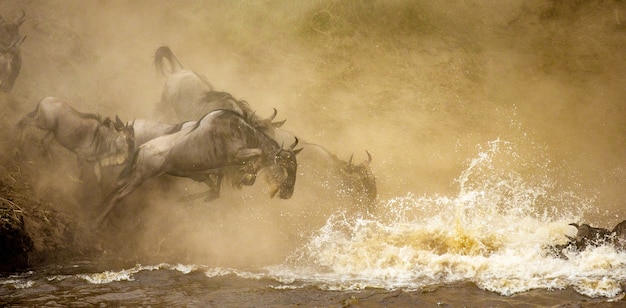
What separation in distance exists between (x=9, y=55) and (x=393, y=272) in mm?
6875

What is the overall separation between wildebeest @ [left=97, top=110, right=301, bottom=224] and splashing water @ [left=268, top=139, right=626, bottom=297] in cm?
144

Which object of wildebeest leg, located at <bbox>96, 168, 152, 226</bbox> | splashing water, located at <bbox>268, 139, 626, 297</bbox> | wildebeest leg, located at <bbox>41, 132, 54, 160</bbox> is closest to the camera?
splashing water, located at <bbox>268, 139, 626, 297</bbox>

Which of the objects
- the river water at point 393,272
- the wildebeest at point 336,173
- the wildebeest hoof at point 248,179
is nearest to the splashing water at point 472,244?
the river water at point 393,272

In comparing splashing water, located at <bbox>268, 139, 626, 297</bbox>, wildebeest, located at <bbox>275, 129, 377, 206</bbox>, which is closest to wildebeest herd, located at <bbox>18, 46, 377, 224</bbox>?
wildebeest, located at <bbox>275, 129, 377, 206</bbox>

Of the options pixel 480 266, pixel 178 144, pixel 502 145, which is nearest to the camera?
pixel 480 266

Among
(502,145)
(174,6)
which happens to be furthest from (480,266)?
(174,6)

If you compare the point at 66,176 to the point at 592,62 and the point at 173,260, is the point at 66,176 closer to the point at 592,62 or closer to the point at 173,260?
the point at 173,260

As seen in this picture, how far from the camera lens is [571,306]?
19.8 ft

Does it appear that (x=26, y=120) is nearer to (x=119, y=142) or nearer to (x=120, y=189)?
(x=119, y=142)

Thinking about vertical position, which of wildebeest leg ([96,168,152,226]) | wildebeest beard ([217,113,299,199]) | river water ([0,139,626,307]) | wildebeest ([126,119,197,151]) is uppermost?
wildebeest ([126,119,197,151])

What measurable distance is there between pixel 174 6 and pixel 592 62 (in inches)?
350

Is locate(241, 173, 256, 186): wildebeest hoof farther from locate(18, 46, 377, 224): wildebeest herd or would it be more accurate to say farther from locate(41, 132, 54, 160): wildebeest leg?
locate(41, 132, 54, 160): wildebeest leg

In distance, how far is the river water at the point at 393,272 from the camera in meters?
6.46

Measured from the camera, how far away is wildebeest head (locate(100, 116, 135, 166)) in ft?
27.7
